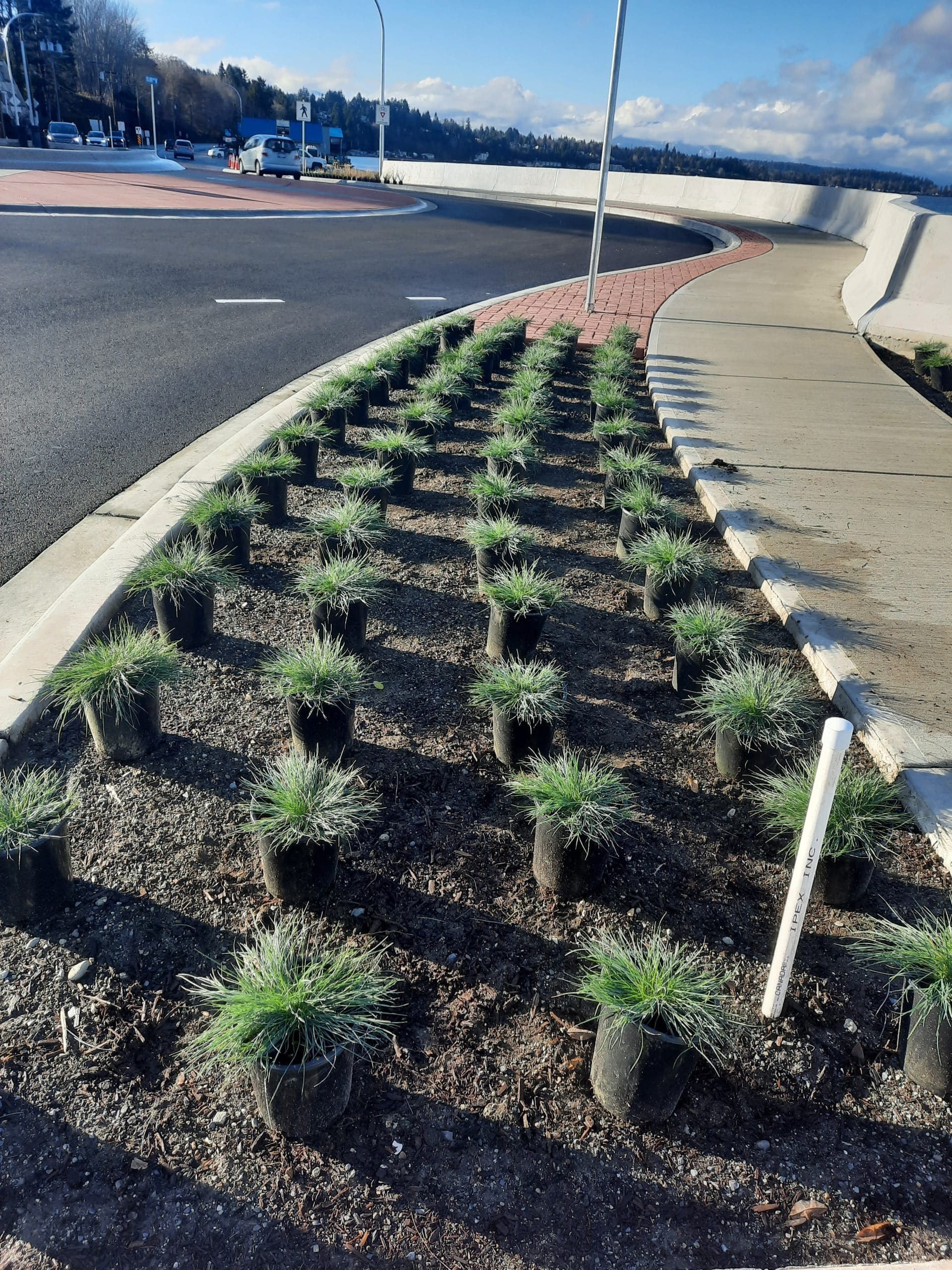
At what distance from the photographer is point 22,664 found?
10.5 feet

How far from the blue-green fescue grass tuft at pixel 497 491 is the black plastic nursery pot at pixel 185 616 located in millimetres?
1735

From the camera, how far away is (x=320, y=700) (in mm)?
2947

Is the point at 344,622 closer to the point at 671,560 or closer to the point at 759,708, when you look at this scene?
the point at 671,560

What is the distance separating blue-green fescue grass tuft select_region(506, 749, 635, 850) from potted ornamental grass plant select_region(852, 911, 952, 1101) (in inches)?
30.6

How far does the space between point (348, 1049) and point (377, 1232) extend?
0.35 m

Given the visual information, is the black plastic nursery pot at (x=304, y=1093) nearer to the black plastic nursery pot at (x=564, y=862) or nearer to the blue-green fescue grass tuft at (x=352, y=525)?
the black plastic nursery pot at (x=564, y=862)

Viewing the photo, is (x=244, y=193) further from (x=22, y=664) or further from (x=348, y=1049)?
(x=348, y=1049)

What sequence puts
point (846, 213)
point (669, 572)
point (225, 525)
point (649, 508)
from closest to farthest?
point (669, 572) < point (225, 525) < point (649, 508) < point (846, 213)

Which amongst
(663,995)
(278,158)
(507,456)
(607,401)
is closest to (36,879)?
(663,995)

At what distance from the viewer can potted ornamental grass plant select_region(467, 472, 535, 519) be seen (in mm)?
4754

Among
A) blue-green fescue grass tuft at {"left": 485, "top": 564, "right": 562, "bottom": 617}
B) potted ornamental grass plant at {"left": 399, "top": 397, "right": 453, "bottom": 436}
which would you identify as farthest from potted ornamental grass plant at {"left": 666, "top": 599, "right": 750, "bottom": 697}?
potted ornamental grass plant at {"left": 399, "top": 397, "right": 453, "bottom": 436}

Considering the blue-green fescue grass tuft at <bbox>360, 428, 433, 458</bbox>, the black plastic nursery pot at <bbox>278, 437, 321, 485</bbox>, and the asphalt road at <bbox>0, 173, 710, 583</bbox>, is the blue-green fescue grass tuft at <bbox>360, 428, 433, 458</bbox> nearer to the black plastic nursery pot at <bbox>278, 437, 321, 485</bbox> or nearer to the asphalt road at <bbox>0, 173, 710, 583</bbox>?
the black plastic nursery pot at <bbox>278, 437, 321, 485</bbox>

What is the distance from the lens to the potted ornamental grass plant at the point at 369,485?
4.79 metres

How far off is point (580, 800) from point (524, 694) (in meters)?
0.58
